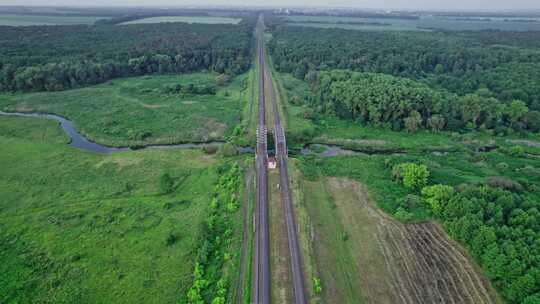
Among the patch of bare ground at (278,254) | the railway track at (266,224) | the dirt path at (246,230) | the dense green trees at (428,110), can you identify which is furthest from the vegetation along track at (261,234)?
the dense green trees at (428,110)

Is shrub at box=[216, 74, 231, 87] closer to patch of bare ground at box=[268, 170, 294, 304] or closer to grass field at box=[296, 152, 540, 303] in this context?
grass field at box=[296, 152, 540, 303]

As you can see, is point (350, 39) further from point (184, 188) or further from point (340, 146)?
point (184, 188)

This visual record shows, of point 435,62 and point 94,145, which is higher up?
point 435,62

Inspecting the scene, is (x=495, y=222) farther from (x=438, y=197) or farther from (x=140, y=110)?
(x=140, y=110)

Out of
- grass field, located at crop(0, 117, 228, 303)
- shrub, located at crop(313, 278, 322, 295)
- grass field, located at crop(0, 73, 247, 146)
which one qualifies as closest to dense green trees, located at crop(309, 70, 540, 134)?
grass field, located at crop(0, 73, 247, 146)

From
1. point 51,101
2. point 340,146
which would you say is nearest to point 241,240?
point 340,146

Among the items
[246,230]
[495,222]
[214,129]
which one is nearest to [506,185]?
[495,222]
